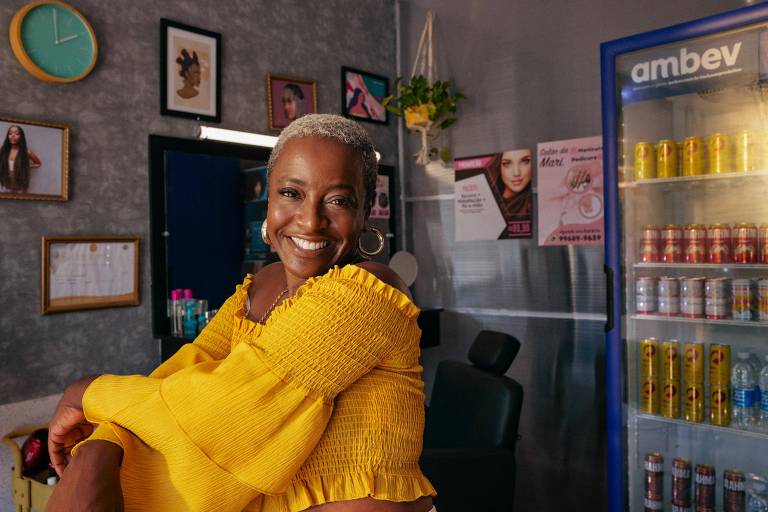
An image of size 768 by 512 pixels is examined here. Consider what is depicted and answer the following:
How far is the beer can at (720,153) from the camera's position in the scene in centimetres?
259

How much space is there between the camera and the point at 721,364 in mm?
2598

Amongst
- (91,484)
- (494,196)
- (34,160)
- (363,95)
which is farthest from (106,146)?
(91,484)

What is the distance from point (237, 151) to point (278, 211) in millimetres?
2374

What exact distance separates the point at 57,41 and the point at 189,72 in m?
0.63

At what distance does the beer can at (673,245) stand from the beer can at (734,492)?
3.04ft

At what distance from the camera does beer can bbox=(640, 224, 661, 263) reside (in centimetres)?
277

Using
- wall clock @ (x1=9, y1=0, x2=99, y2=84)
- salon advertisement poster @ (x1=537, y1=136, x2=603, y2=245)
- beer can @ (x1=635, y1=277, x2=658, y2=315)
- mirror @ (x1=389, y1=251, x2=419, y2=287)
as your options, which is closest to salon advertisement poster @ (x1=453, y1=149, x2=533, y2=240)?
salon advertisement poster @ (x1=537, y1=136, x2=603, y2=245)

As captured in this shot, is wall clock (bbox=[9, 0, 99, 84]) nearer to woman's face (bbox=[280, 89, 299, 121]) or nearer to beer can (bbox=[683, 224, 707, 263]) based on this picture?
woman's face (bbox=[280, 89, 299, 121])

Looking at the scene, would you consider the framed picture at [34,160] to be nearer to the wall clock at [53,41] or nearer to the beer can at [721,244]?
the wall clock at [53,41]

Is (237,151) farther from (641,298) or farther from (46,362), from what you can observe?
(641,298)

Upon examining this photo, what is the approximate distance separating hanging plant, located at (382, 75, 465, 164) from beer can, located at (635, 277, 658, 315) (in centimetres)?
154

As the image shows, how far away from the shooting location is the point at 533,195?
3615 millimetres

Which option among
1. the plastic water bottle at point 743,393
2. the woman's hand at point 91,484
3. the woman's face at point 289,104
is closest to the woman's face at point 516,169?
the woman's face at point 289,104

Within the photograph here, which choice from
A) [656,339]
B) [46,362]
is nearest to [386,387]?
[46,362]
